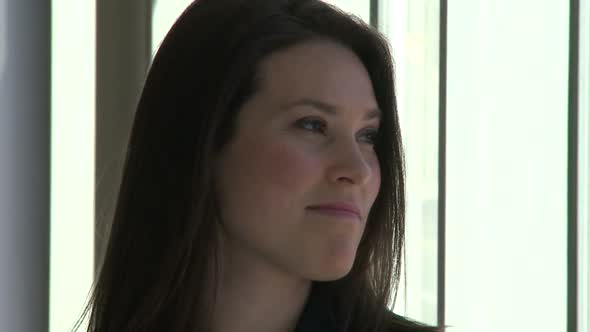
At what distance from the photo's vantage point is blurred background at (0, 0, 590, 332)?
227cm

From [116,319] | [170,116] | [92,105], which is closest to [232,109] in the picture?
[170,116]

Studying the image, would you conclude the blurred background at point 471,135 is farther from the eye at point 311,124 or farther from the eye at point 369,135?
the eye at point 311,124

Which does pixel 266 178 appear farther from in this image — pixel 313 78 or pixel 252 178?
pixel 313 78

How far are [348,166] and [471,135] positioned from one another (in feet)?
3.33

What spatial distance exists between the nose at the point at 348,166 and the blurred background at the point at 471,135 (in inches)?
30.9

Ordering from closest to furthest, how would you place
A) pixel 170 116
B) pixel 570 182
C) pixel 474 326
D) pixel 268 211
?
1. pixel 268 211
2. pixel 170 116
3. pixel 570 182
4. pixel 474 326

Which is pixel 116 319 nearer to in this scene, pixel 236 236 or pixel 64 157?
pixel 236 236

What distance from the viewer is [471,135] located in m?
2.56

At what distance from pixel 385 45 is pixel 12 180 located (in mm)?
2442

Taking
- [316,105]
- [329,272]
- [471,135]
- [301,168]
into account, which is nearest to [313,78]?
[316,105]

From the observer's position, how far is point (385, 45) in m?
1.94

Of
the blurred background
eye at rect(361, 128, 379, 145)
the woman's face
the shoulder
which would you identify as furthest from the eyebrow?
the blurred background

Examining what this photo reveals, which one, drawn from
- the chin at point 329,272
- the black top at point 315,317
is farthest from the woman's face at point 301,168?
the black top at point 315,317

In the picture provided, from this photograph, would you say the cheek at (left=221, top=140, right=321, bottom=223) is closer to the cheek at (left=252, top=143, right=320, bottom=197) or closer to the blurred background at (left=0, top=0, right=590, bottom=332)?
the cheek at (left=252, top=143, right=320, bottom=197)
